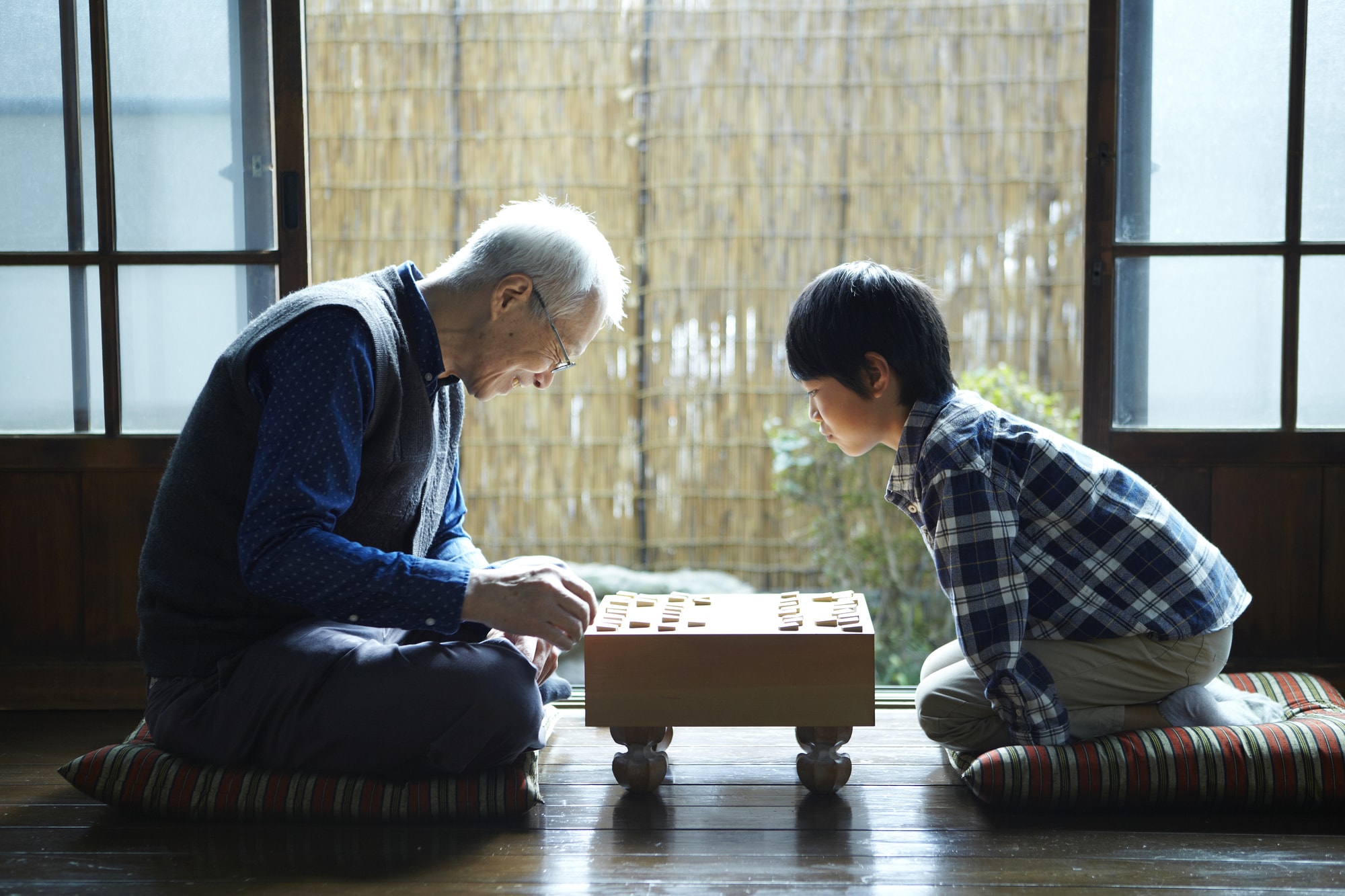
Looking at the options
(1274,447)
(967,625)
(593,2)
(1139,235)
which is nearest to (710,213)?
(593,2)

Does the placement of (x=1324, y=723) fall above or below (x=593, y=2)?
below

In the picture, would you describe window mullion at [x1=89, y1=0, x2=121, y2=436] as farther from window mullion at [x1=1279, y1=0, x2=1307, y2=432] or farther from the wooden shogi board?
window mullion at [x1=1279, y1=0, x2=1307, y2=432]

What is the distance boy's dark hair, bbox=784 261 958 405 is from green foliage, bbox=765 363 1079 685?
1892mm

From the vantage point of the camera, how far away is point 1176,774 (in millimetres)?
1635

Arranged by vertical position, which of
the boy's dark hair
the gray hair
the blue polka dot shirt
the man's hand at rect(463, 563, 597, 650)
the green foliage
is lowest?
the green foliage

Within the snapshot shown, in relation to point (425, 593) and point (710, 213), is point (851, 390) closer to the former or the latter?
point (425, 593)

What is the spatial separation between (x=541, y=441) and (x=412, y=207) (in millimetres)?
1027

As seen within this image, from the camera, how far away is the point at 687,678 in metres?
1.67

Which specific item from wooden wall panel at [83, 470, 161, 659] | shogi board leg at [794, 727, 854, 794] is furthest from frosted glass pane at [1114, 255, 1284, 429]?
wooden wall panel at [83, 470, 161, 659]

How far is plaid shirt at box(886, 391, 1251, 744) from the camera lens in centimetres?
170

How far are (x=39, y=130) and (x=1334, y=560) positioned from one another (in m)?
2.90

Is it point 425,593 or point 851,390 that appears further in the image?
point 851,390

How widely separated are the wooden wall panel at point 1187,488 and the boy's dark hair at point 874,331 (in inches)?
30.5

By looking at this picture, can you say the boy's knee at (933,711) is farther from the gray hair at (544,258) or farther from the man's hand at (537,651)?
the gray hair at (544,258)
